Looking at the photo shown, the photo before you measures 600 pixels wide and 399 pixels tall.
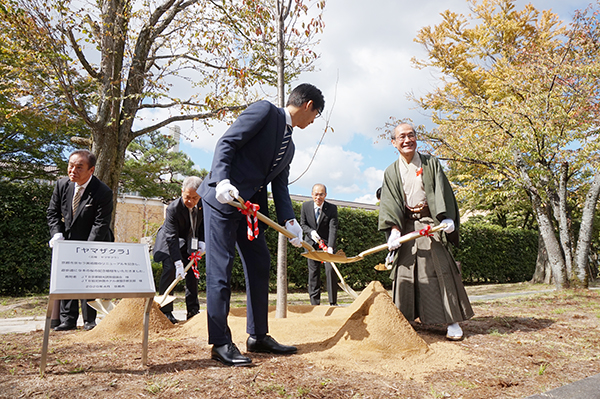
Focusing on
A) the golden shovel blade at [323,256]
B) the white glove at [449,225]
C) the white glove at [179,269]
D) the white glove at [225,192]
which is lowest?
the white glove at [179,269]

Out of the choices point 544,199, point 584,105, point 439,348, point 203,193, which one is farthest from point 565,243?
point 203,193

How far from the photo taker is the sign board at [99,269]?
2340 millimetres

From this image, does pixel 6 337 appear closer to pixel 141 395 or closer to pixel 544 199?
pixel 141 395

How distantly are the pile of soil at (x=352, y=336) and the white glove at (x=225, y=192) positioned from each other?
1.21m

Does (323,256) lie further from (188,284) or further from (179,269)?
(188,284)

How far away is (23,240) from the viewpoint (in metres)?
8.14

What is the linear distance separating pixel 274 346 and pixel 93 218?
2601mm

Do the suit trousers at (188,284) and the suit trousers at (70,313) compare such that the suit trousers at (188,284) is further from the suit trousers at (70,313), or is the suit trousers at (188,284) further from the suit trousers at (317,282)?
the suit trousers at (317,282)

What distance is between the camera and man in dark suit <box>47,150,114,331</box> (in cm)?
416

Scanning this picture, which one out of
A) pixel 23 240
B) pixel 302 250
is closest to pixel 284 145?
pixel 23 240

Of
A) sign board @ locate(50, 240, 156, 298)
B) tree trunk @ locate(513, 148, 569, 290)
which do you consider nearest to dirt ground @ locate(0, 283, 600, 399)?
sign board @ locate(50, 240, 156, 298)

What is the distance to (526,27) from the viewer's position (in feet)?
48.0

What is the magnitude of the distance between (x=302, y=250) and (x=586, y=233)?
6.79 m

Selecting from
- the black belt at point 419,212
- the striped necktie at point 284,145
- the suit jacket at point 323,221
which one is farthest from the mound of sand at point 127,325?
the suit jacket at point 323,221
